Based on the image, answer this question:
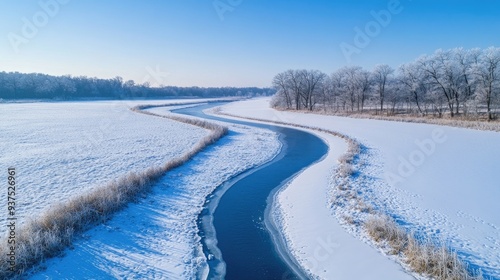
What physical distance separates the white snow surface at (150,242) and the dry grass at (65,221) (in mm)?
367

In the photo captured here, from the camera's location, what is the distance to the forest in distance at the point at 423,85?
41.8 m

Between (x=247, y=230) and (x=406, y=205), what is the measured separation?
24.9 feet

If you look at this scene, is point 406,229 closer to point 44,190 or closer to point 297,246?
point 297,246

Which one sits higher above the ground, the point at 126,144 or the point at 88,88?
the point at 88,88

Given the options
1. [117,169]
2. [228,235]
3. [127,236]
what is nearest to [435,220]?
[228,235]

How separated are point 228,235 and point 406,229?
6.95 m

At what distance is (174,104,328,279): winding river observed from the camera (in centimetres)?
882

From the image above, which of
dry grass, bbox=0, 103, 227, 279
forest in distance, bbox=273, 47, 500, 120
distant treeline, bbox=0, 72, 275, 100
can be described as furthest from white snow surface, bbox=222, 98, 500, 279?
distant treeline, bbox=0, 72, 275, 100

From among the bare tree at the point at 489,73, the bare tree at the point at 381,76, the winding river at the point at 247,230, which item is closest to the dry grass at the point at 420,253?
the winding river at the point at 247,230

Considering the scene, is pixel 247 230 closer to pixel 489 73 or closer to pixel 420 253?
pixel 420 253

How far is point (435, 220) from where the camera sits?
1112 centimetres

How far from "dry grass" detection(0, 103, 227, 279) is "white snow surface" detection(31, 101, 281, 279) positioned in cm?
37

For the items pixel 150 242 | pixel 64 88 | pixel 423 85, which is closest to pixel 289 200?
pixel 150 242
